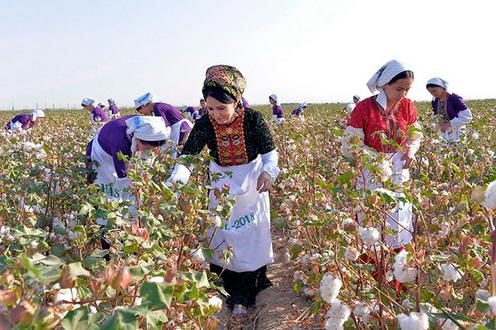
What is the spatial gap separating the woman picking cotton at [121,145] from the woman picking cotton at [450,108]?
372cm

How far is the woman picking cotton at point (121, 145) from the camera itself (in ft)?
9.49

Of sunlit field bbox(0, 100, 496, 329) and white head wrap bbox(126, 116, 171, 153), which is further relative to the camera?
white head wrap bbox(126, 116, 171, 153)

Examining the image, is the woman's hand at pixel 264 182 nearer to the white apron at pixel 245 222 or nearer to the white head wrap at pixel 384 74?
the white apron at pixel 245 222

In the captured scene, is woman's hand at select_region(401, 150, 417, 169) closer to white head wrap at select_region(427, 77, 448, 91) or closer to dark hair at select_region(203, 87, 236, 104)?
dark hair at select_region(203, 87, 236, 104)

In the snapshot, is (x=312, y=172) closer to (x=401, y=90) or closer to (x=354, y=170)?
(x=401, y=90)

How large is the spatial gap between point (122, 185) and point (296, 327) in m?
1.34

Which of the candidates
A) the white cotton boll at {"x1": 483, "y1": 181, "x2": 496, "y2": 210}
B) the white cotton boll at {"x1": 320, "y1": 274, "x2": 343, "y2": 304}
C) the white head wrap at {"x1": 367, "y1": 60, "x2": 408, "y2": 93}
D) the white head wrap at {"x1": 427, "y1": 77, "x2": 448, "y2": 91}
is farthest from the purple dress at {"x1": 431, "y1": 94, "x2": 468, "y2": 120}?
the white cotton boll at {"x1": 483, "y1": 181, "x2": 496, "y2": 210}

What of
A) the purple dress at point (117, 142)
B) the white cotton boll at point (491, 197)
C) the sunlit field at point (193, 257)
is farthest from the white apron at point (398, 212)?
the white cotton boll at point (491, 197)

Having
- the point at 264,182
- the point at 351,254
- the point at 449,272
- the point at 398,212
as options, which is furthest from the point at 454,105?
the point at 449,272

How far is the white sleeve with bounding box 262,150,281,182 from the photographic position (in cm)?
284

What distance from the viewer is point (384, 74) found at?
2705mm

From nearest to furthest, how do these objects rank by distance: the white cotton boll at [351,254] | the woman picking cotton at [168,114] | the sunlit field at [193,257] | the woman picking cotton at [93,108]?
the sunlit field at [193,257], the white cotton boll at [351,254], the woman picking cotton at [168,114], the woman picking cotton at [93,108]

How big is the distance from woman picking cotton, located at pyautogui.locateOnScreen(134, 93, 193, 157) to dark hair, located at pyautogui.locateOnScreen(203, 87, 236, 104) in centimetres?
259

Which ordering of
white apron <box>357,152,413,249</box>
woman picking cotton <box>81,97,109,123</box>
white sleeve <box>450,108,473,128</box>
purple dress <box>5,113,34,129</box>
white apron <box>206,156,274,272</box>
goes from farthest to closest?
woman picking cotton <box>81,97,109,123</box>
purple dress <box>5,113,34,129</box>
white sleeve <box>450,108,473,128</box>
white apron <box>206,156,274,272</box>
white apron <box>357,152,413,249</box>
